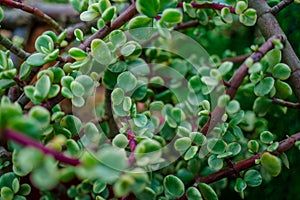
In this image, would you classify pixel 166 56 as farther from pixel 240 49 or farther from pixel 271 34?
pixel 240 49

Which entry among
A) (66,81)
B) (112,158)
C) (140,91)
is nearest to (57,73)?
(66,81)

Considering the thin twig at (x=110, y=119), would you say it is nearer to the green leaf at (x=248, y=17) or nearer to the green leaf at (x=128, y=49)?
the green leaf at (x=128, y=49)

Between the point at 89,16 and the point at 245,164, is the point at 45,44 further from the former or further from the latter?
the point at 245,164

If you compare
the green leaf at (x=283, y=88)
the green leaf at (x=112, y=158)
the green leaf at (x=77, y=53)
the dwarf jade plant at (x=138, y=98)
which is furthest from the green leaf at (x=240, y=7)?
the green leaf at (x=112, y=158)

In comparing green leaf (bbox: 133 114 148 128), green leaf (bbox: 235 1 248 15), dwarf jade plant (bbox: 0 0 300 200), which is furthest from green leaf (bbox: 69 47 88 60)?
green leaf (bbox: 235 1 248 15)

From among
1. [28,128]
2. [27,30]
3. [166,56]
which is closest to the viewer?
[28,128]

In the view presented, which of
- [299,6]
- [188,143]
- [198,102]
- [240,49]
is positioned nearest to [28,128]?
[188,143]

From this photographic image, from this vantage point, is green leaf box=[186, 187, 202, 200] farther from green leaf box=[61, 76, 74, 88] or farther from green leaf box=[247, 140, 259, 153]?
green leaf box=[61, 76, 74, 88]
